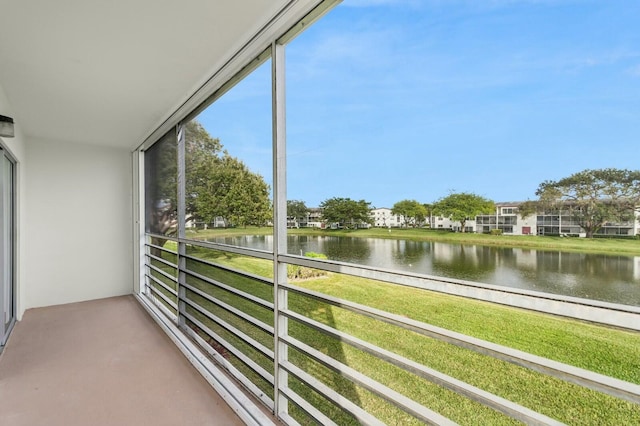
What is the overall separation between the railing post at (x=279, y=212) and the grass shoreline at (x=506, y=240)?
138 mm

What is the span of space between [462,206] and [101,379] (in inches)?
106

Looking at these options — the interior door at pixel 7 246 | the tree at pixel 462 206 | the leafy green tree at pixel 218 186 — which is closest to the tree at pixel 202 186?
the leafy green tree at pixel 218 186

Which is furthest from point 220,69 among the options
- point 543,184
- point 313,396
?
point 313,396

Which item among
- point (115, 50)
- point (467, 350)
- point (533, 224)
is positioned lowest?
point (467, 350)

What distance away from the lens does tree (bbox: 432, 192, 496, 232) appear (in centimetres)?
101

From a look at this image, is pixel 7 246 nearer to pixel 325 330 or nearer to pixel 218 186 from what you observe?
pixel 218 186

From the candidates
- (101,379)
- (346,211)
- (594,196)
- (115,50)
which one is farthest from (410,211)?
(101,379)

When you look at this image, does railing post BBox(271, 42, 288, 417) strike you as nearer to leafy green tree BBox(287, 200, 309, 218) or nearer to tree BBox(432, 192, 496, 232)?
leafy green tree BBox(287, 200, 309, 218)

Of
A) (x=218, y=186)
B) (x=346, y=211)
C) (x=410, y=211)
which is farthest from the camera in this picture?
(x=218, y=186)

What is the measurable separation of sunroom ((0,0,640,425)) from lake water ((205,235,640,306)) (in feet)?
0.11

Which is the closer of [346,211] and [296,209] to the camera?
[346,211]

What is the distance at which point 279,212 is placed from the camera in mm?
1748

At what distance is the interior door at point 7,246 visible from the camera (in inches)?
110

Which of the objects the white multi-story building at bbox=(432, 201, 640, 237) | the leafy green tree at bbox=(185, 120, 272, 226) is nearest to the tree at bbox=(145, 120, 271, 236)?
the leafy green tree at bbox=(185, 120, 272, 226)
